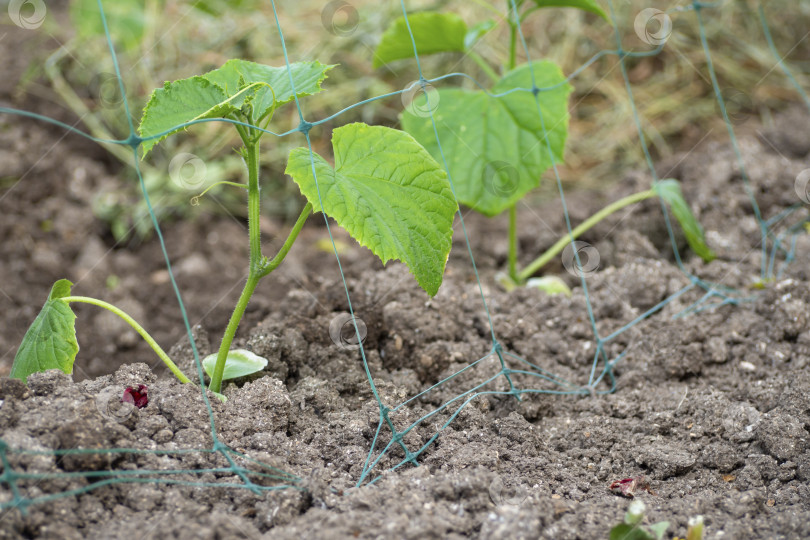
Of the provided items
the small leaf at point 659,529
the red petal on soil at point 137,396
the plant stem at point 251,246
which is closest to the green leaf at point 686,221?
the small leaf at point 659,529

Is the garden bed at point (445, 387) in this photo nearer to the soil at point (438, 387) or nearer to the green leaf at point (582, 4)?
the soil at point (438, 387)

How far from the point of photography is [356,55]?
3189 mm

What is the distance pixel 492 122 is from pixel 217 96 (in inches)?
33.8

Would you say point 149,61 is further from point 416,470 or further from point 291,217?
point 416,470

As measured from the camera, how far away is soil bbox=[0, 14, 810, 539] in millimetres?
1172

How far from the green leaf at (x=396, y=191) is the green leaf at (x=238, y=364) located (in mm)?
365

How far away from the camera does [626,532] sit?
1138 millimetres

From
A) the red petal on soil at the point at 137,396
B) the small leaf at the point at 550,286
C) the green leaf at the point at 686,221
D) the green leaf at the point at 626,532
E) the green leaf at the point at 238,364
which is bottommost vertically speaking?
the green leaf at the point at 626,532

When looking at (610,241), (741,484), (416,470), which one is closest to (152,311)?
(416,470)

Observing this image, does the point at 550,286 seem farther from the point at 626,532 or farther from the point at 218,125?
the point at 218,125

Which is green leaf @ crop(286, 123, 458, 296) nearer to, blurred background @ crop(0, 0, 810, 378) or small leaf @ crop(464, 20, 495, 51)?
blurred background @ crop(0, 0, 810, 378)

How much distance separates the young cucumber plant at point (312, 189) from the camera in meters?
1.34

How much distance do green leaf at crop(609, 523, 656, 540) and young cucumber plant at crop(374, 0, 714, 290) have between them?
0.96m

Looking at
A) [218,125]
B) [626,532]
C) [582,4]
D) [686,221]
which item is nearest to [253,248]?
[626,532]
